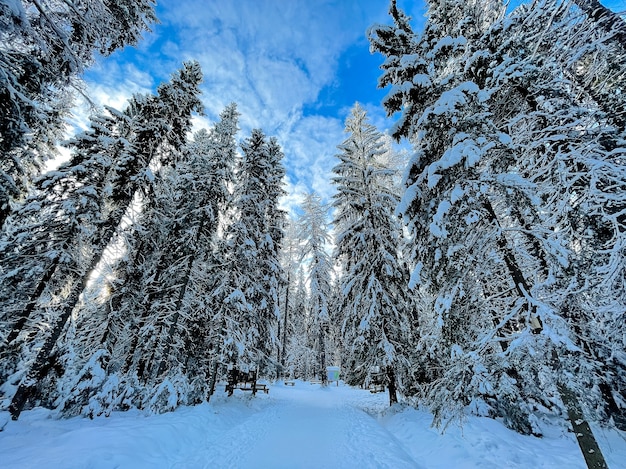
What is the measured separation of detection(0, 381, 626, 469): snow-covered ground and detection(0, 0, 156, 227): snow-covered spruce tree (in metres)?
6.16

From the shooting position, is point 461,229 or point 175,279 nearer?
point 461,229

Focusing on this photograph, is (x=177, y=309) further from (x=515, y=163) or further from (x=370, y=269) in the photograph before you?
(x=515, y=163)

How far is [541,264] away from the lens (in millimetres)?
5484

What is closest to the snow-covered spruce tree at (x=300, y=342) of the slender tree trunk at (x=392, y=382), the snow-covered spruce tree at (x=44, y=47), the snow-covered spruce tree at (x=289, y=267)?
the snow-covered spruce tree at (x=289, y=267)

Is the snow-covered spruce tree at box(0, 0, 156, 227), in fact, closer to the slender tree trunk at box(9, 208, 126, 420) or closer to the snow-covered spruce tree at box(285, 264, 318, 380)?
the slender tree trunk at box(9, 208, 126, 420)

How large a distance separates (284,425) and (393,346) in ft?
18.7

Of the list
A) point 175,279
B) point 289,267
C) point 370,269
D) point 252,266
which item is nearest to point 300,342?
point 289,267

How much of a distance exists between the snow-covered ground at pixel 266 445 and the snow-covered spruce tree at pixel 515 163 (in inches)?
52.5

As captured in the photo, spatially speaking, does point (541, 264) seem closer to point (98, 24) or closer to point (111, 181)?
point (98, 24)

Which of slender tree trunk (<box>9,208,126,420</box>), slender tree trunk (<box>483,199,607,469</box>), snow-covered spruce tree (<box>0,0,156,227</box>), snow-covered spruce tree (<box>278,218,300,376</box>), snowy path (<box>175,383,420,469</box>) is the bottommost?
snowy path (<box>175,383,420,469</box>)

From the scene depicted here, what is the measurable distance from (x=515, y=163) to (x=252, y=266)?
12958 mm

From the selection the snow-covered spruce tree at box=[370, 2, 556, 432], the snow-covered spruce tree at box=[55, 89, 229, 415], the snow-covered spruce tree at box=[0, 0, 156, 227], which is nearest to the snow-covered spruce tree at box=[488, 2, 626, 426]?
the snow-covered spruce tree at box=[370, 2, 556, 432]

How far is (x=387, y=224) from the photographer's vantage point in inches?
580

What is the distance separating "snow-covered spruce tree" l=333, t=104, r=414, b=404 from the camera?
12336 mm
